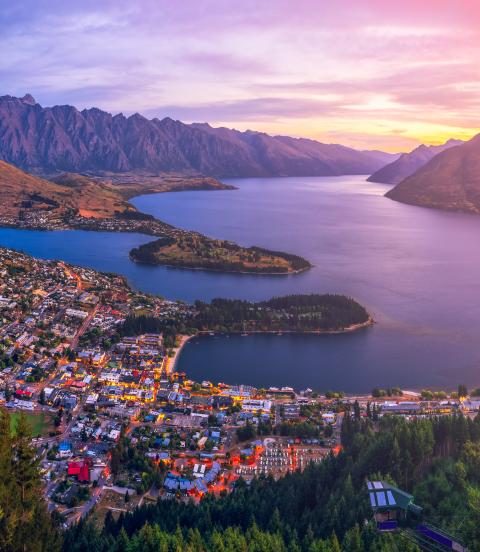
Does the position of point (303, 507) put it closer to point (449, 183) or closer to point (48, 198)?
point (48, 198)

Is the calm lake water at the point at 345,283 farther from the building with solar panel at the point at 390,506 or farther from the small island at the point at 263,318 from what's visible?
the building with solar panel at the point at 390,506

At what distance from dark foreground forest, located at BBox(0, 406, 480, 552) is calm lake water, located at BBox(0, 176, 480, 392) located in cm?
937

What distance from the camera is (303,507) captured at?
46.0 feet

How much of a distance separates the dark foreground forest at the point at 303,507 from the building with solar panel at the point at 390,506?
235mm

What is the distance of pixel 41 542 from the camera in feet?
29.0

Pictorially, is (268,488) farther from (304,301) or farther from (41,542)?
(304,301)

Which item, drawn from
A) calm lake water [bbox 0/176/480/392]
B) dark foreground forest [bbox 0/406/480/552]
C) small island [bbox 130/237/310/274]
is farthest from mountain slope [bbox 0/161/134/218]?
dark foreground forest [bbox 0/406/480/552]

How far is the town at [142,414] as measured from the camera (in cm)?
1744

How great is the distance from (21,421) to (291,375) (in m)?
19.2

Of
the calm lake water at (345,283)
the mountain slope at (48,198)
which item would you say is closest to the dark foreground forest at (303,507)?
the calm lake water at (345,283)

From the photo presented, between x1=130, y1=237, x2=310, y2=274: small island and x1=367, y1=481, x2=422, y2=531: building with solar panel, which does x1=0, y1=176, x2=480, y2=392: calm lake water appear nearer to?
x1=130, y1=237, x2=310, y2=274: small island

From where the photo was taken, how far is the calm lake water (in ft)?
90.6

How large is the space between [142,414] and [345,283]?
24.9m

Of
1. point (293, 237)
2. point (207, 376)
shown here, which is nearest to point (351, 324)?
point (207, 376)
